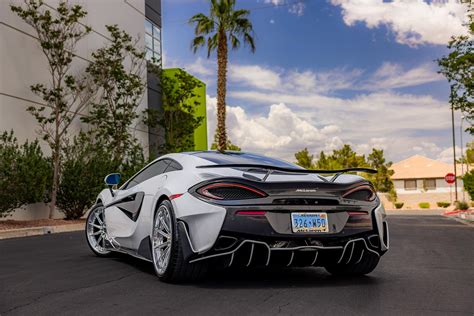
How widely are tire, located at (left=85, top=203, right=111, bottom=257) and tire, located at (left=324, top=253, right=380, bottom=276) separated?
3248 mm

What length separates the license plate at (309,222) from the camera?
550 centimetres

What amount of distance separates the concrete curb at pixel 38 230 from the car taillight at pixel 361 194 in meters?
10.9

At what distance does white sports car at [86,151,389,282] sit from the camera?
5.41 meters

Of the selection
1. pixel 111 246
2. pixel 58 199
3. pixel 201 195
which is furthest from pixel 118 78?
pixel 201 195

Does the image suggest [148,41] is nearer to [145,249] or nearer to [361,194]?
[145,249]

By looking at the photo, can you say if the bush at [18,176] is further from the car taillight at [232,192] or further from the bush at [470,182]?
the bush at [470,182]

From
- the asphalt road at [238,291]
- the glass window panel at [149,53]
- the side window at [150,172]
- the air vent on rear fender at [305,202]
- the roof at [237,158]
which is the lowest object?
the asphalt road at [238,291]

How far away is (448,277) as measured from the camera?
21.0 ft

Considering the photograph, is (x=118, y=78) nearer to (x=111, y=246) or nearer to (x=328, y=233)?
(x=111, y=246)

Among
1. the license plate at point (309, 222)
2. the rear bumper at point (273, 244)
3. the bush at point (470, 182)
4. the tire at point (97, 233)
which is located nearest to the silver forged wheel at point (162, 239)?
the rear bumper at point (273, 244)

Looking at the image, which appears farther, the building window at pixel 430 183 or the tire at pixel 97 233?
the building window at pixel 430 183

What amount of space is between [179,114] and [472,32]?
675 inches

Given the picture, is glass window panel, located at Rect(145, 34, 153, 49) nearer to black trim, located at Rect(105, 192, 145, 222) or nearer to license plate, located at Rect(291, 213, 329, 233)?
black trim, located at Rect(105, 192, 145, 222)

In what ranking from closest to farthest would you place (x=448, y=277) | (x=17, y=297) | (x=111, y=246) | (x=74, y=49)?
(x=17, y=297) → (x=448, y=277) → (x=111, y=246) → (x=74, y=49)
